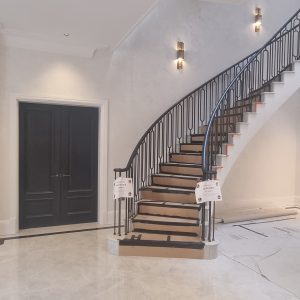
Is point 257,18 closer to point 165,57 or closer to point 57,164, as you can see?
point 165,57

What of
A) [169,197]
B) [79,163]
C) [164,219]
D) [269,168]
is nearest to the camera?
[164,219]

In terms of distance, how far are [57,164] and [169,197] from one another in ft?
6.67

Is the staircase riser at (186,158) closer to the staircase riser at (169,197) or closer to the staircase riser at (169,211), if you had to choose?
the staircase riser at (169,197)

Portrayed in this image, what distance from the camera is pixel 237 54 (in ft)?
22.2

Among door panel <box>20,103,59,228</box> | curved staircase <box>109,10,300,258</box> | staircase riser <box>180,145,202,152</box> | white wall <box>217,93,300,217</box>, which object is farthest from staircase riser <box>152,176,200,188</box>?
white wall <box>217,93,300,217</box>

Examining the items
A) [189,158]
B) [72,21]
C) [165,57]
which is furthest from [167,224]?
[165,57]

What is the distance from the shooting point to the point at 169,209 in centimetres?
459

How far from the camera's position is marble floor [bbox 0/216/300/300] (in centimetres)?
302

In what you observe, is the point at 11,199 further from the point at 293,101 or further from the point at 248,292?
the point at 293,101

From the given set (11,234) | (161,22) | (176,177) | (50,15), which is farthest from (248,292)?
(161,22)

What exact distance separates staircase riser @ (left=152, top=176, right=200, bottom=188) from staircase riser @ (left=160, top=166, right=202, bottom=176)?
11.1 inches

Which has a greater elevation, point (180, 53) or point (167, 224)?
point (180, 53)

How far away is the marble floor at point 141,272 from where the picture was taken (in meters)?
3.02

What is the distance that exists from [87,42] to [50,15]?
103 centimetres
